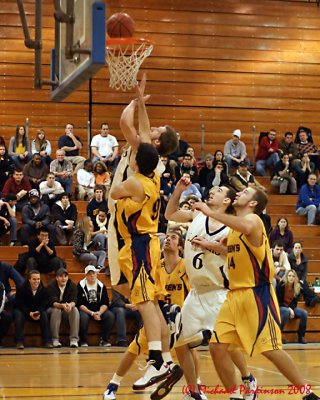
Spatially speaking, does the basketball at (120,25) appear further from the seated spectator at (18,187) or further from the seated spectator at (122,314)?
the seated spectator at (18,187)

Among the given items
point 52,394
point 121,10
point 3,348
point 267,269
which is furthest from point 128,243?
point 121,10

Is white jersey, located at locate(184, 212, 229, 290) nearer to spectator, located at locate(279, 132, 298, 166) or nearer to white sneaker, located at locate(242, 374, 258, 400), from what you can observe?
white sneaker, located at locate(242, 374, 258, 400)

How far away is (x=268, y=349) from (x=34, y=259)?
8935mm

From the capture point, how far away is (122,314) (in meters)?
14.9

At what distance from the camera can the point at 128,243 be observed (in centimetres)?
798

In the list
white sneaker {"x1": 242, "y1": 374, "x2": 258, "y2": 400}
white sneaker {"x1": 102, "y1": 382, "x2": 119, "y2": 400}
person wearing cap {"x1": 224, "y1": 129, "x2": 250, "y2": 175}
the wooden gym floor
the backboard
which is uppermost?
the backboard

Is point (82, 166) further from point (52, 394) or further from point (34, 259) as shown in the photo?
point (52, 394)

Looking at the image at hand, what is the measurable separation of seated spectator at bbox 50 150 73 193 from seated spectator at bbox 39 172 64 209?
59cm

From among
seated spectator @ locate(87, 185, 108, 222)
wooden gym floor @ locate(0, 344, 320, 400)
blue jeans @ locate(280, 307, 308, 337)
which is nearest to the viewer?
wooden gym floor @ locate(0, 344, 320, 400)

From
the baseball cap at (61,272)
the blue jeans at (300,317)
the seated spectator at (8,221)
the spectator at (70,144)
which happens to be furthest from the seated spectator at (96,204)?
the blue jeans at (300,317)

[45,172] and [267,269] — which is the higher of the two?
[267,269]

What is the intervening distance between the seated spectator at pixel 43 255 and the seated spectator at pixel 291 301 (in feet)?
13.4

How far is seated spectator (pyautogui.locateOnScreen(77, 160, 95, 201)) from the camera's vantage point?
1923 centimetres

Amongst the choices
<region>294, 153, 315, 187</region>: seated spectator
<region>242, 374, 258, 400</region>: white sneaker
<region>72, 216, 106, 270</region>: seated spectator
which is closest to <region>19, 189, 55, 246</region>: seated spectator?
<region>72, 216, 106, 270</region>: seated spectator
